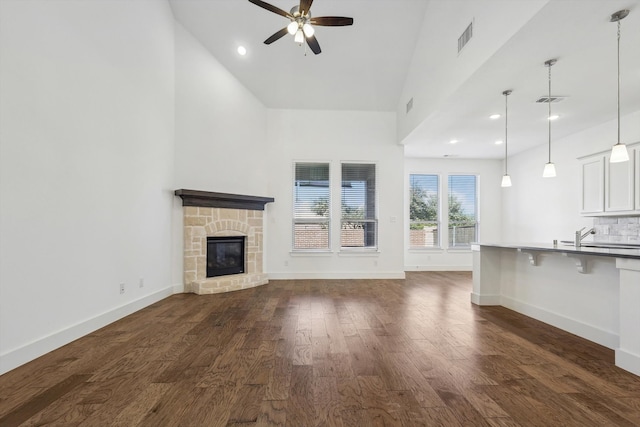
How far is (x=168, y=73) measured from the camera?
4535 millimetres

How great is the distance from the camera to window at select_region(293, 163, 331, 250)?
6.52 meters

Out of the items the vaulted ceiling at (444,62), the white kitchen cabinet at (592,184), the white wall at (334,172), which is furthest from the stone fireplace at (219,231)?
the white kitchen cabinet at (592,184)

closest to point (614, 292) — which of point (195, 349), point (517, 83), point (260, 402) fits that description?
point (517, 83)

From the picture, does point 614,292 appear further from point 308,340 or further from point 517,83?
point 308,340

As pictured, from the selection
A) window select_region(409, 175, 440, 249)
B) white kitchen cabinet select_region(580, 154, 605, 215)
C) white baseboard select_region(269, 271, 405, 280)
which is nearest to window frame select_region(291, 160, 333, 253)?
white baseboard select_region(269, 271, 405, 280)

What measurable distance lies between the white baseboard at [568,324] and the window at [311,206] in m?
3.61

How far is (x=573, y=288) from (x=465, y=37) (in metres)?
3.05

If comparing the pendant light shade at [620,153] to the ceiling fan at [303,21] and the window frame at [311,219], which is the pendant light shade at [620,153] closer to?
the ceiling fan at [303,21]

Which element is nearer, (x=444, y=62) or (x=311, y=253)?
(x=444, y=62)

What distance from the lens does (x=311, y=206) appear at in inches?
258

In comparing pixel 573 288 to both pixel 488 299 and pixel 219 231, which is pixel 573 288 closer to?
pixel 488 299

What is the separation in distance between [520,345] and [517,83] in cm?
299

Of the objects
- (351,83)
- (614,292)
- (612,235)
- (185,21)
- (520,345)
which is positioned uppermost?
(185,21)

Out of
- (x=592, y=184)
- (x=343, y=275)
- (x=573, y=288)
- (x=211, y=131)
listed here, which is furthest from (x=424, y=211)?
(x=211, y=131)
